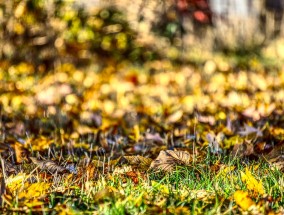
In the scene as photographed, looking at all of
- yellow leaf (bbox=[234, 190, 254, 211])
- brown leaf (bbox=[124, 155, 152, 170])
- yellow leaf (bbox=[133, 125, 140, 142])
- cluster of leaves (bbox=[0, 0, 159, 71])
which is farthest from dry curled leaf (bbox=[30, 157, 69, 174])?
cluster of leaves (bbox=[0, 0, 159, 71])

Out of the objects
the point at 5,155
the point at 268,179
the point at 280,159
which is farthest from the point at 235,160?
the point at 5,155

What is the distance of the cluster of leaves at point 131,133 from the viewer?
2.36 meters

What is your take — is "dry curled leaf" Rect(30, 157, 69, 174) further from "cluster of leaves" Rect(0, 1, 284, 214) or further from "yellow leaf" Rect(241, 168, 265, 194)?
"yellow leaf" Rect(241, 168, 265, 194)

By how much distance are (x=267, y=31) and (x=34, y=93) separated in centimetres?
533

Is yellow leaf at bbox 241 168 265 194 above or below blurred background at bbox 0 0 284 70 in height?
above

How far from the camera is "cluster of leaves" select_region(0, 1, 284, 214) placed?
236cm

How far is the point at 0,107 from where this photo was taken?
533 centimetres

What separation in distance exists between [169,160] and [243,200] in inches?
27.5

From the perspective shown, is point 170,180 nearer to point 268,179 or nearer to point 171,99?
point 268,179

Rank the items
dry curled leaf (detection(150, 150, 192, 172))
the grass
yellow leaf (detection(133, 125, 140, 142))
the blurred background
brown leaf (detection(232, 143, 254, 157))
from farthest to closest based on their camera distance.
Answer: the blurred background → yellow leaf (detection(133, 125, 140, 142)) → brown leaf (detection(232, 143, 254, 157)) → dry curled leaf (detection(150, 150, 192, 172)) → the grass

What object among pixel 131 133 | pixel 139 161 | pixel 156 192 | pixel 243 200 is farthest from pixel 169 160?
pixel 131 133

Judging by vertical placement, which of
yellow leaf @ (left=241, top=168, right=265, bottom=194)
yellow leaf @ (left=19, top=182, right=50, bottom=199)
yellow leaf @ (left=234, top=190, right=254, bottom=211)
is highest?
yellow leaf @ (left=19, top=182, right=50, bottom=199)

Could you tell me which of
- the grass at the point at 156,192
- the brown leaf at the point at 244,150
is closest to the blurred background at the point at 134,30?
the brown leaf at the point at 244,150

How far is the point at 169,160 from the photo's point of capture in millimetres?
2926
